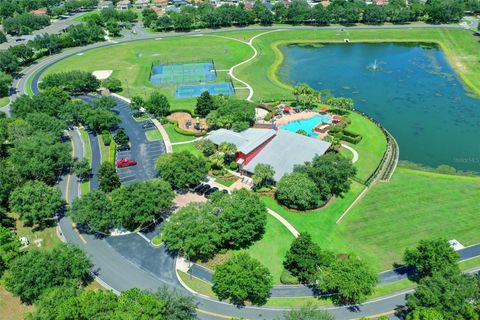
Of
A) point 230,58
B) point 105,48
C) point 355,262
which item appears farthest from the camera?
point 105,48

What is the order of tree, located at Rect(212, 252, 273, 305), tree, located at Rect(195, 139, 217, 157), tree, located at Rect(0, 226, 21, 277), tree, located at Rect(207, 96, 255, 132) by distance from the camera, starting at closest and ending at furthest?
tree, located at Rect(212, 252, 273, 305) < tree, located at Rect(0, 226, 21, 277) < tree, located at Rect(195, 139, 217, 157) < tree, located at Rect(207, 96, 255, 132)

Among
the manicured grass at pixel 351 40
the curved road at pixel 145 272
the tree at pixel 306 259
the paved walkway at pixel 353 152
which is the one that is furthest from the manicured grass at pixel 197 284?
the manicured grass at pixel 351 40

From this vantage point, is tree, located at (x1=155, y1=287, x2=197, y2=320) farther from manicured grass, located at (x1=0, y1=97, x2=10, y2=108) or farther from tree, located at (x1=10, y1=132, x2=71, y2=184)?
manicured grass, located at (x1=0, y1=97, x2=10, y2=108)

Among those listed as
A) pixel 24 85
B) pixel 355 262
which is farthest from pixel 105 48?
pixel 355 262

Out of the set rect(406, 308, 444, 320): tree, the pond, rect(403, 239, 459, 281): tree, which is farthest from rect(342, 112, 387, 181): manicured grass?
rect(406, 308, 444, 320): tree

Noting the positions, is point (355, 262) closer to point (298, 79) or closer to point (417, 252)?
point (417, 252)

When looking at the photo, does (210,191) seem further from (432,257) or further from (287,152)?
(432,257)
